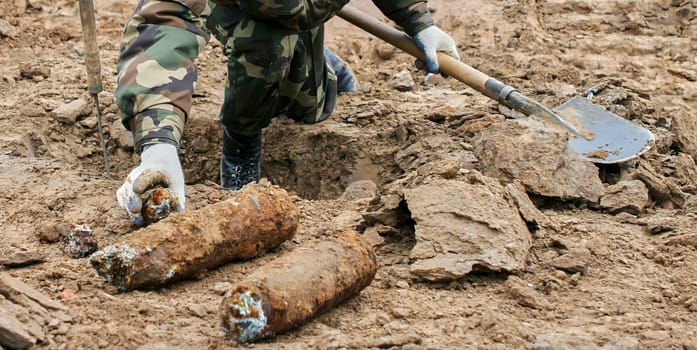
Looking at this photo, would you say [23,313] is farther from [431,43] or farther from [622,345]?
[431,43]

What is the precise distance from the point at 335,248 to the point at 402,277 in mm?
356

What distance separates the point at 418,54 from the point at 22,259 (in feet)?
7.36

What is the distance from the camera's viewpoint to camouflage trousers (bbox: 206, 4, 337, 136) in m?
3.58

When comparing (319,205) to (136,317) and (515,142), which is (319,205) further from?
(136,317)

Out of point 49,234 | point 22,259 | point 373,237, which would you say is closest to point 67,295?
point 22,259

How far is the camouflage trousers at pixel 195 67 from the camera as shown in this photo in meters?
3.32

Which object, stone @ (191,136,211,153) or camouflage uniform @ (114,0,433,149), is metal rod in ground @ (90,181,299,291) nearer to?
camouflage uniform @ (114,0,433,149)

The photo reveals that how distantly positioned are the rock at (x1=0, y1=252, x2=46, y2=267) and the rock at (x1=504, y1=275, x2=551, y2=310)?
1.44m

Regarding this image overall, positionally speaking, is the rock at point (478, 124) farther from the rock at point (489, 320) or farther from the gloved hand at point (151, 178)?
the rock at point (489, 320)

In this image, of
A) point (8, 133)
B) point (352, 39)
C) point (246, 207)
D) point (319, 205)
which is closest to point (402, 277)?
point (246, 207)

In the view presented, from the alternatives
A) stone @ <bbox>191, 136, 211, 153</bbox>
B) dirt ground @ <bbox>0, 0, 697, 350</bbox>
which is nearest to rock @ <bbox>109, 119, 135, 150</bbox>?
dirt ground @ <bbox>0, 0, 697, 350</bbox>

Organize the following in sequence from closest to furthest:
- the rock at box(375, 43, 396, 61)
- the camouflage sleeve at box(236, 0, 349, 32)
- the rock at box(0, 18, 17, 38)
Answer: the camouflage sleeve at box(236, 0, 349, 32) → the rock at box(0, 18, 17, 38) → the rock at box(375, 43, 396, 61)

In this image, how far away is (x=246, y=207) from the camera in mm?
2660

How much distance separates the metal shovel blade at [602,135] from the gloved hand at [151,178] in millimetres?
1781
